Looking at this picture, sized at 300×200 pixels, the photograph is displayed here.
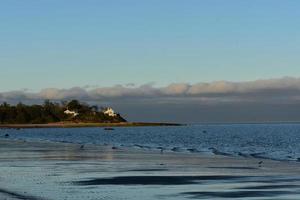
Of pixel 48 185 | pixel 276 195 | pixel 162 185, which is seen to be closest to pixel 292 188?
pixel 276 195

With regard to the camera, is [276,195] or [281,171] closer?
[276,195]

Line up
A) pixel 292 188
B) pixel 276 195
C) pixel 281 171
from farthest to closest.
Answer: pixel 281 171 < pixel 292 188 < pixel 276 195

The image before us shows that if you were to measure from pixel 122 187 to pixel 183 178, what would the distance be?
532 centimetres

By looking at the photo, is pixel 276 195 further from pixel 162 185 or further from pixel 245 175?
pixel 245 175

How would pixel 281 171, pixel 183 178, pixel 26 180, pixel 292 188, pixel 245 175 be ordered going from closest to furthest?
pixel 292 188 → pixel 26 180 → pixel 183 178 → pixel 245 175 → pixel 281 171

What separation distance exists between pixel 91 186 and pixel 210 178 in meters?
6.96

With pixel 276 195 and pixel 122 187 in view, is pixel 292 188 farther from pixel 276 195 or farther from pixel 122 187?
pixel 122 187

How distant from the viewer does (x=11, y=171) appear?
35.0 metres

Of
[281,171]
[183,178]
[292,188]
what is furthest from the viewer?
[281,171]

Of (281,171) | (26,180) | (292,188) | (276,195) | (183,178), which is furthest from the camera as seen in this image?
(281,171)

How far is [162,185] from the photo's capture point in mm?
27906

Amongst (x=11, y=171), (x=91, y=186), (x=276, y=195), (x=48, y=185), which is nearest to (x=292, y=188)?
(x=276, y=195)

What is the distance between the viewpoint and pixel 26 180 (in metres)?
29.6

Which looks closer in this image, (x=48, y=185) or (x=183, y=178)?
(x=48, y=185)
